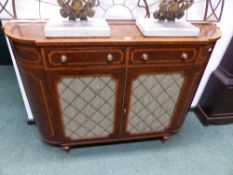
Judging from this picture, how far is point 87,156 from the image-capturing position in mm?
1456

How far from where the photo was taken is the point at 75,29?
97cm

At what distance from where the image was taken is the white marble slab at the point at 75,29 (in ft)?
3.14

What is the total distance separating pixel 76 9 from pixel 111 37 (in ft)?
0.74

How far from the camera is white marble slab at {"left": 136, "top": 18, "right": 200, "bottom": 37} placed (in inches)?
41.2

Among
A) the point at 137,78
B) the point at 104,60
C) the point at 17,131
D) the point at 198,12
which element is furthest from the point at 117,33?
the point at 17,131

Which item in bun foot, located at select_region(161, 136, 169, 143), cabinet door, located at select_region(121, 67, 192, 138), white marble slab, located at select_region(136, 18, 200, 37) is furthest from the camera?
bun foot, located at select_region(161, 136, 169, 143)

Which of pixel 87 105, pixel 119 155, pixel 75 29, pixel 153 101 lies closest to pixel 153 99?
pixel 153 101

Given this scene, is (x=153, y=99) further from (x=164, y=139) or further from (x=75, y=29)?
(x=75, y=29)

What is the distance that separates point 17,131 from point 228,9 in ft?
5.99

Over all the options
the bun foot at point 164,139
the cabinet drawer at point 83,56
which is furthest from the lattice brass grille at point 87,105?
the bun foot at point 164,139

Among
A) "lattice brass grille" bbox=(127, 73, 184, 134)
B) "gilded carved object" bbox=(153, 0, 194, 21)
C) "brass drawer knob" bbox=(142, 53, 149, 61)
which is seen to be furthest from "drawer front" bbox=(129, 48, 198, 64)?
"gilded carved object" bbox=(153, 0, 194, 21)

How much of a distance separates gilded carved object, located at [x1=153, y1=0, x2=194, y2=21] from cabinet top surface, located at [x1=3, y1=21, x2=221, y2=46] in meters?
0.16

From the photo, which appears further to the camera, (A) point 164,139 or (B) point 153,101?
(A) point 164,139

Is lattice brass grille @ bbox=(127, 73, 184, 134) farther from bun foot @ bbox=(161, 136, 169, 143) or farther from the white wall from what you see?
the white wall
